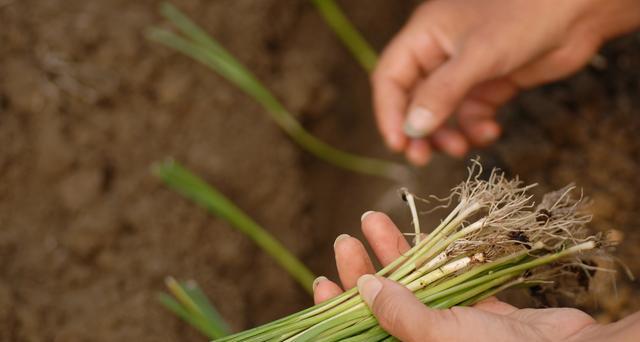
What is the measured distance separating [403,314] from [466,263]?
187mm

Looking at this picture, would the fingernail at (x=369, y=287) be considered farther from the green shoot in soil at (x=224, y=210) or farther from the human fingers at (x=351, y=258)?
the green shoot in soil at (x=224, y=210)

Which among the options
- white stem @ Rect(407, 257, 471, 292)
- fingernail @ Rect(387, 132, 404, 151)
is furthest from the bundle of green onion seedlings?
fingernail @ Rect(387, 132, 404, 151)

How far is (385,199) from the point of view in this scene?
6.99 feet

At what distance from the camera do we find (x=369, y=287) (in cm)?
106

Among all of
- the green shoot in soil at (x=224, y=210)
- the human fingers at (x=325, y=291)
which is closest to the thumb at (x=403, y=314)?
the human fingers at (x=325, y=291)

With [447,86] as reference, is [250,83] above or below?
above

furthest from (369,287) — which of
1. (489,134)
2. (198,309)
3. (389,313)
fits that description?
(489,134)

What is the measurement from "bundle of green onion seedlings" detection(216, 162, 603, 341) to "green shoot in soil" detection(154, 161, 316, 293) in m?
0.58

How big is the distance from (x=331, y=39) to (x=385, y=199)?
1.83ft

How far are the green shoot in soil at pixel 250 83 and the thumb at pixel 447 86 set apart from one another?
0.50 m

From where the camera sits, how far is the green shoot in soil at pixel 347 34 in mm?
2029

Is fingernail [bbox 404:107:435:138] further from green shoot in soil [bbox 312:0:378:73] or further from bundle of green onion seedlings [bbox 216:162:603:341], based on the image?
green shoot in soil [bbox 312:0:378:73]

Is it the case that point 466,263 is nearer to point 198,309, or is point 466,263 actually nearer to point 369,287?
point 369,287

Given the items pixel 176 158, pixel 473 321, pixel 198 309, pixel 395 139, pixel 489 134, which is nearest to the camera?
pixel 473 321
